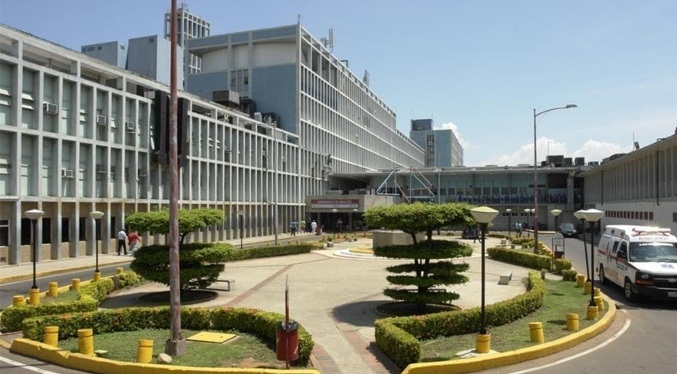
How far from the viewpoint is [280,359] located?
10.8 meters

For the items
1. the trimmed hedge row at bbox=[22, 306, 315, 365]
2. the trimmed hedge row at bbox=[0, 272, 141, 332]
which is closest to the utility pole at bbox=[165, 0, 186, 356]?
the trimmed hedge row at bbox=[22, 306, 315, 365]

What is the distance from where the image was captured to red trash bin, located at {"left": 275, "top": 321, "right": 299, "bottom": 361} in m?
10.6

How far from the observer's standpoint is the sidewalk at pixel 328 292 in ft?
41.6

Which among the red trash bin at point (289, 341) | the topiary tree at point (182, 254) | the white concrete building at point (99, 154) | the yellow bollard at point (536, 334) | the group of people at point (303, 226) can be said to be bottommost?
the group of people at point (303, 226)

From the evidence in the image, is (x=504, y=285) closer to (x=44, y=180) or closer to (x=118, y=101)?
(x=44, y=180)

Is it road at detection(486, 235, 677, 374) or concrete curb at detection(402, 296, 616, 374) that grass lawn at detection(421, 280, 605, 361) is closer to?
concrete curb at detection(402, 296, 616, 374)

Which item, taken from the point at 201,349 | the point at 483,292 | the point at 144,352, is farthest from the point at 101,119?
the point at 483,292

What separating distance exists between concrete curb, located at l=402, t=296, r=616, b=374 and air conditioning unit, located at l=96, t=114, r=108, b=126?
31802 mm

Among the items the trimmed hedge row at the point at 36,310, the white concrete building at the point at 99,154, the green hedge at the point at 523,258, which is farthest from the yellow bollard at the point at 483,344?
the green hedge at the point at 523,258

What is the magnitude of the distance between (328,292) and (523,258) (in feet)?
49.0

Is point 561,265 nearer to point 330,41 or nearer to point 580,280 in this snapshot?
point 580,280

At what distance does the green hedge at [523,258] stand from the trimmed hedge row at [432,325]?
11.9 meters

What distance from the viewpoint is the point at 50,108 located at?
106 feet

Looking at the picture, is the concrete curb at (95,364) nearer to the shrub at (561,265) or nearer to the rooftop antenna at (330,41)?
the shrub at (561,265)
